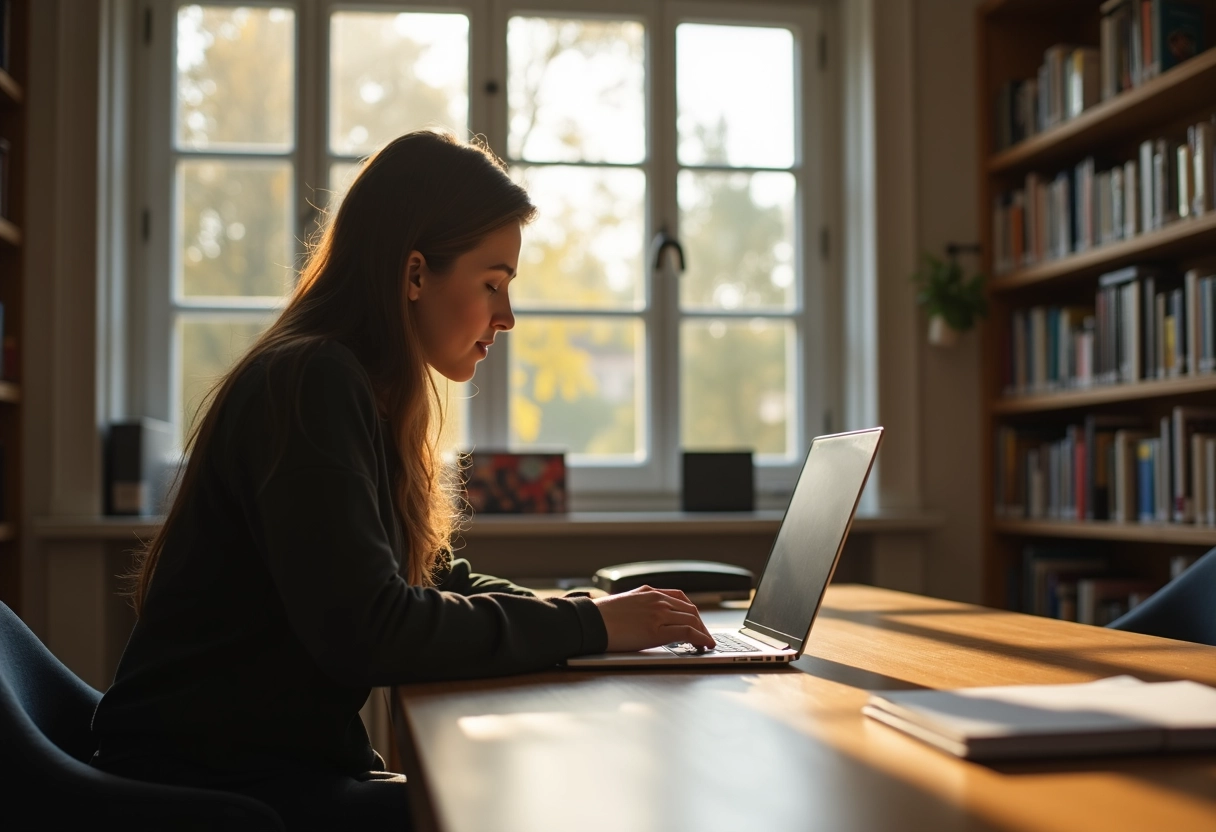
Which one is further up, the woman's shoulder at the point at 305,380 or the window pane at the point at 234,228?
the window pane at the point at 234,228

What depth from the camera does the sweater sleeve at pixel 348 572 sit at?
3.15 feet

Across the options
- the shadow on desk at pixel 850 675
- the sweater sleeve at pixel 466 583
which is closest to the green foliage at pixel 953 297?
the sweater sleeve at pixel 466 583

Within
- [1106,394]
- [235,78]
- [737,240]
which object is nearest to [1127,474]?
[1106,394]

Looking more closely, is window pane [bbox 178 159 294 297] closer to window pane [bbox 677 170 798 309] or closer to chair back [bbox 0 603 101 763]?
window pane [bbox 677 170 798 309]

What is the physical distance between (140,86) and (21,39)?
0.32 metres

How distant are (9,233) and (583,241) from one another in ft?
4.90

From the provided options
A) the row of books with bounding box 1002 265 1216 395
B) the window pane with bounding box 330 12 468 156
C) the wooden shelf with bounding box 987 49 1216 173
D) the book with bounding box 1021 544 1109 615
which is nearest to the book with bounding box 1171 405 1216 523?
the row of books with bounding box 1002 265 1216 395

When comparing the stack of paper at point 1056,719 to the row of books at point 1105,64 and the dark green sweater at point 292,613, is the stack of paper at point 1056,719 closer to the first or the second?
the dark green sweater at point 292,613

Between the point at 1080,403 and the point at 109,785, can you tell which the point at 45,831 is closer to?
the point at 109,785

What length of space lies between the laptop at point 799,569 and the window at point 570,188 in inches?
70.0

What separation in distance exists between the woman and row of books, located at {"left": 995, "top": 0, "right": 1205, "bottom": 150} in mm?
2070

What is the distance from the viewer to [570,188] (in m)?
3.23

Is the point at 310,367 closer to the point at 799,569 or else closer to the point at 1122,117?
the point at 799,569

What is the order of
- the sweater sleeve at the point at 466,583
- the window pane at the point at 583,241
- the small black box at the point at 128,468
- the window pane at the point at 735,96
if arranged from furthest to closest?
1. the window pane at the point at 735,96
2. the window pane at the point at 583,241
3. the small black box at the point at 128,468
4. the sweater sleeve at the point at 466,583
